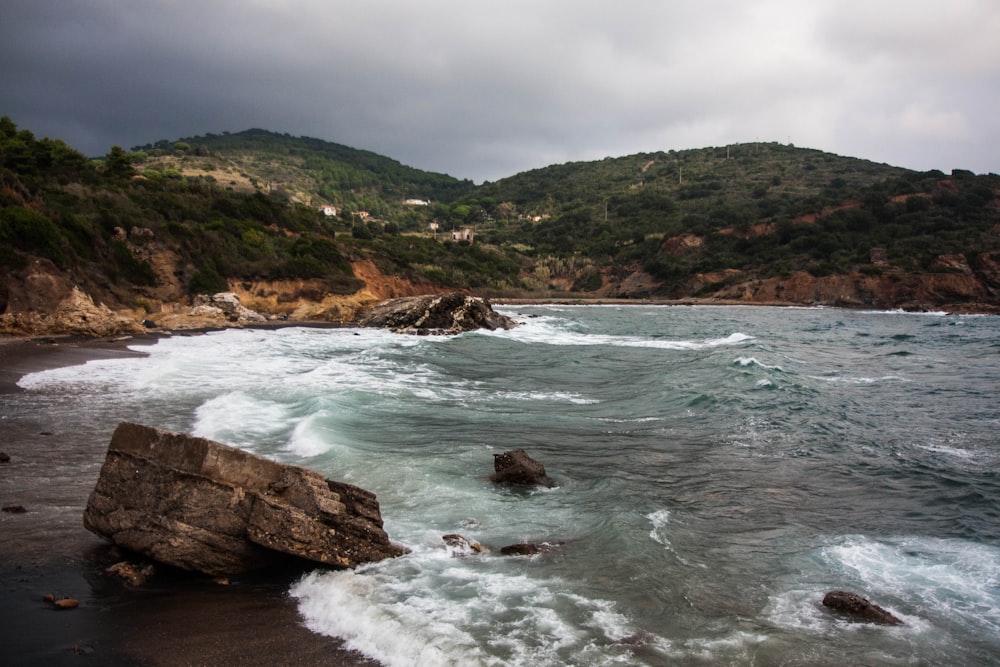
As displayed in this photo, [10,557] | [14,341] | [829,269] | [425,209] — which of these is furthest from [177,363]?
[425,209]

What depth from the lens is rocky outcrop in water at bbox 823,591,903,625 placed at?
503cm

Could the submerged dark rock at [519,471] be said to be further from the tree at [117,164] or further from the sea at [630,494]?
the tree at [117,164]

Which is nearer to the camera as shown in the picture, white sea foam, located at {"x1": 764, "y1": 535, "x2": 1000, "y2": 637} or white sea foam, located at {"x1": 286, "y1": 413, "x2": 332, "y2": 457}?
white sea foam, located at {"x1": 764, "y1": 535, "x2": 1000, "y2": 637}

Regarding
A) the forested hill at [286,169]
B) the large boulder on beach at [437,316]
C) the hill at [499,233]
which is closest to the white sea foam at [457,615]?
the hill at [499,233]

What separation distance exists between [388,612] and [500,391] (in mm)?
11206

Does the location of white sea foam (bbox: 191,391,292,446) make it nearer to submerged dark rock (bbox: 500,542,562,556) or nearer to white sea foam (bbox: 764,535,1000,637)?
submerged dark rock (bbox: 500,542,562,556)

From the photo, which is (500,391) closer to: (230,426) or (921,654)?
(230,426)

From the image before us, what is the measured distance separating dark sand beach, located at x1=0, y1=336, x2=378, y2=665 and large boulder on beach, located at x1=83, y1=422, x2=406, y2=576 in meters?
0.25

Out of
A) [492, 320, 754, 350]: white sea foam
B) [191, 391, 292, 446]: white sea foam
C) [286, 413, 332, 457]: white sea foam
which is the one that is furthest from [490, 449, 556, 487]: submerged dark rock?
[492, 320, 754, 350]: white sea foam

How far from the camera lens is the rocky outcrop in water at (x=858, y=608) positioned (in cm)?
503

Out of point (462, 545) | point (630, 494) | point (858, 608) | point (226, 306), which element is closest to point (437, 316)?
point (226, 306)

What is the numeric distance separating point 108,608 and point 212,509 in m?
0.99

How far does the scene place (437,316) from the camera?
3328 cm

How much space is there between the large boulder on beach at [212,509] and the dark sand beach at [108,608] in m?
0.25
